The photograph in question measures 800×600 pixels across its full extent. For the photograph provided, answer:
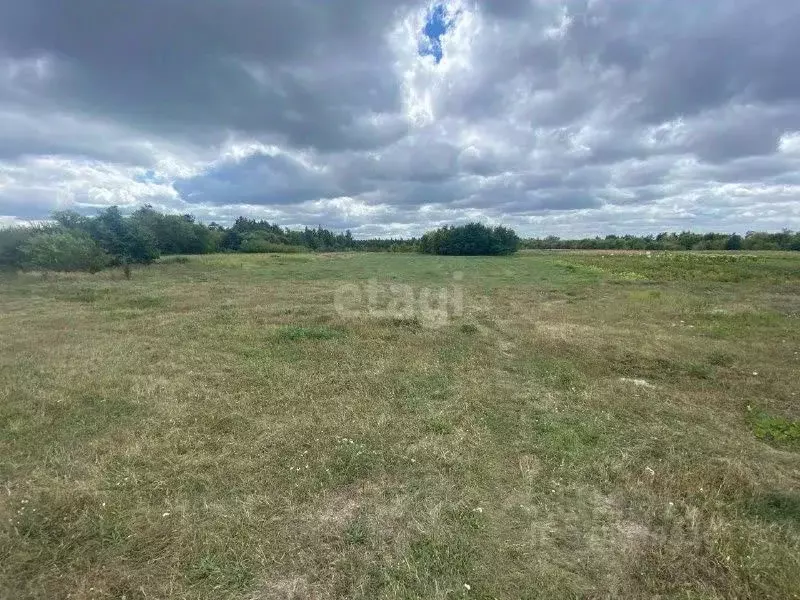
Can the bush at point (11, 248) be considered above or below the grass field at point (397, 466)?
above

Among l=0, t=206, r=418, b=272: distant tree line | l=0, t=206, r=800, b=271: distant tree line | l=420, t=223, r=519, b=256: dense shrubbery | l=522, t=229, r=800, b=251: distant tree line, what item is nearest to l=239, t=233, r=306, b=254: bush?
l=0, t=206, r=800, b=271: distant tree line

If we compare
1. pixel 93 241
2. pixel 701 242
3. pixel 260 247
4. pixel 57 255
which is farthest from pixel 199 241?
pixel 701 242

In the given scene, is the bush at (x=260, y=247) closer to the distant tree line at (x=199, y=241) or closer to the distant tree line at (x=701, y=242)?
the distant tree line at (x=199, y=241)

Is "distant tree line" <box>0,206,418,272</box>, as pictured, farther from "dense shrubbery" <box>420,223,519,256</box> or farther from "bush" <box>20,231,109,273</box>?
"dense shrubbery" <box>420,223,519,256</box>

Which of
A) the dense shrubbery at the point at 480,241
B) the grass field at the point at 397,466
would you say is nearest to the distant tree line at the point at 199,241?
the dense shrubbery at the point at 480,241

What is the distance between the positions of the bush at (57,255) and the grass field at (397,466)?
2475cm

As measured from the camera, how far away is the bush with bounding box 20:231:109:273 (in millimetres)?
30734

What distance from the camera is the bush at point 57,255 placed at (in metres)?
30.7

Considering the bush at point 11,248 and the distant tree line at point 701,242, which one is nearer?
the bush at point 11,248

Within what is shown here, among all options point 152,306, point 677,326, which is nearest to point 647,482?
point 677,326

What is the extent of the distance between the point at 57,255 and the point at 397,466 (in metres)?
35.8

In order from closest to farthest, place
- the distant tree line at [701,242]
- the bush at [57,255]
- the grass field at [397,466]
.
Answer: the grass field at [397,466], the bush at [57,255], the distant tree line at [701,242]

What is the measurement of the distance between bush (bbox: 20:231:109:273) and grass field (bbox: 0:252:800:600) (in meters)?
24.7

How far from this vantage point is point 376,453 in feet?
→ 17.9
